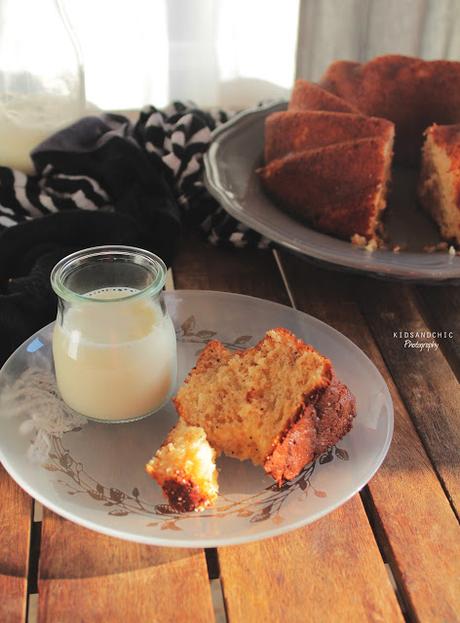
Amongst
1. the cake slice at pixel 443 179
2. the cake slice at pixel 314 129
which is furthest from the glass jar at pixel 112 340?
the cake slice at pixel 443 179

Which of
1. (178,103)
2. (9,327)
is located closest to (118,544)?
(9,327)

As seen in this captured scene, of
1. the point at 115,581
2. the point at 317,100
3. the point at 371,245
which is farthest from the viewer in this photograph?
the point at 317,100

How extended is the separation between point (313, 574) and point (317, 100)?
1.06 meters

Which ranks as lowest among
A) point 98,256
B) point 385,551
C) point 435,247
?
point 385,551

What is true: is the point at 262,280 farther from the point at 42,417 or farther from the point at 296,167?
the point at 42,417

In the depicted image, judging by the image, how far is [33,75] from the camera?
154cm

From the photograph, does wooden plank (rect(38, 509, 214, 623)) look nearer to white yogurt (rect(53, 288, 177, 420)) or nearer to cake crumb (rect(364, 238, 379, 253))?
white yogurt (rect(53, 288, 177, 420))

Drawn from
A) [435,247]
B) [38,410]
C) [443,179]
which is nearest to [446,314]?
[435,247]

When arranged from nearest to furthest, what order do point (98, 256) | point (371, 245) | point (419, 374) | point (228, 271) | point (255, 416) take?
1. point (255, 416)
2. point (98, 256)
3. point (419, 374)
4. point (371, 245)
5. point (228, 271)

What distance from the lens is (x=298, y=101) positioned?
1613mm

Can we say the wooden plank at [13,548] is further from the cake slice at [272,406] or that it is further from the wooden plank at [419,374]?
the wooden plank at [419,374]

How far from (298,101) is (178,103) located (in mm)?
331

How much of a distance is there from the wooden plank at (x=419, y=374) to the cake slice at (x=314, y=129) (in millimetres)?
301

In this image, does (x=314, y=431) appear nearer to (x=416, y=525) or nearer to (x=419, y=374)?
(x=416, y=525)
